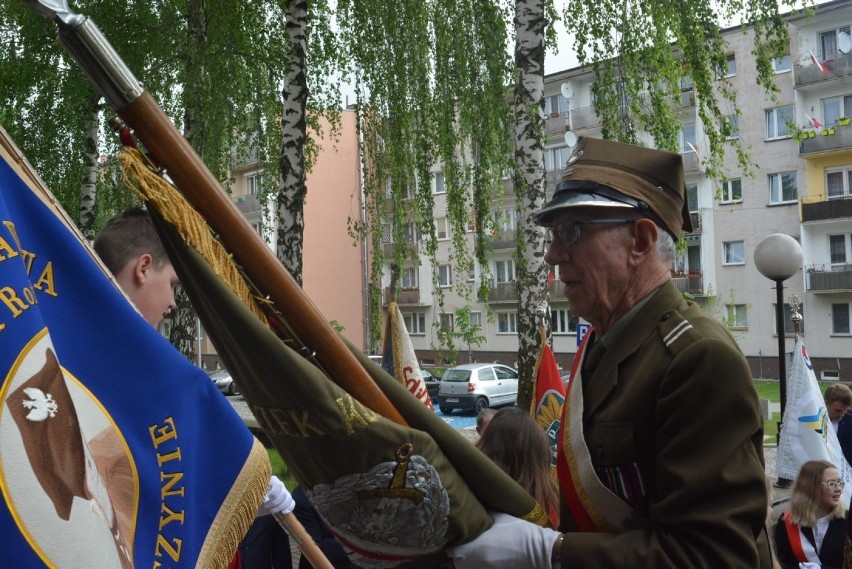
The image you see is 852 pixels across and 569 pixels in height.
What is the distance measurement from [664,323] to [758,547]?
1.73 feet

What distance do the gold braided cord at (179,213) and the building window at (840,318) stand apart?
1434 inches

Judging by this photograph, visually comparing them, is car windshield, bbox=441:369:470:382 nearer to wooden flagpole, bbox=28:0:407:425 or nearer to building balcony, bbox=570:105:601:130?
building balcony, bbox=570:105:601:130

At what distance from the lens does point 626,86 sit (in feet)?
33.1

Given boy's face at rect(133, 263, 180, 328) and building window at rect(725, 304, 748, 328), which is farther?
building window at rect(725, 304, 748, 328)

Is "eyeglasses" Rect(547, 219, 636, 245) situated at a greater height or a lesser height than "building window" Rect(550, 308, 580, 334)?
greater

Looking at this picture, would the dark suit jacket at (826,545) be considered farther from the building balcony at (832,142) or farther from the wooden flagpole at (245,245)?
the building balcony at (832,142)

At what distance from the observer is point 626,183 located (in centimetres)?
206

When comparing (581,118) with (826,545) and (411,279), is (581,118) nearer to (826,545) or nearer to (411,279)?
(411,279)

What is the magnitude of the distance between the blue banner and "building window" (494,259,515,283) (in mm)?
41714

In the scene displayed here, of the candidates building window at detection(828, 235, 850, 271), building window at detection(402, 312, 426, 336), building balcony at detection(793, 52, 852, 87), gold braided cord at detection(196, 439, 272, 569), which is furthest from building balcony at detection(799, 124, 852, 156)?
gold braided cord at detection(196, 439, 272, 569)

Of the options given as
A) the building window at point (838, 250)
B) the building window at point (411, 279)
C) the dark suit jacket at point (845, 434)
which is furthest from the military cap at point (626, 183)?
the building window at point (411, 279)

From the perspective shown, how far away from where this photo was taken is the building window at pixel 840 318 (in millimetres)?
34000

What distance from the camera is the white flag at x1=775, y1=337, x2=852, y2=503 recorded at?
696cm

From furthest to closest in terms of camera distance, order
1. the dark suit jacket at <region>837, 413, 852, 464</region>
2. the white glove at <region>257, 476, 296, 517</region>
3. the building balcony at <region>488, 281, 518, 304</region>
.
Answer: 1. the building balcony at <region>488, 281, 518, 304</region>
2. the dark suit jacket at <region>837, 413, 852, 464</region>
3. the white glove at <region>257, 476, 296, 517</region>
